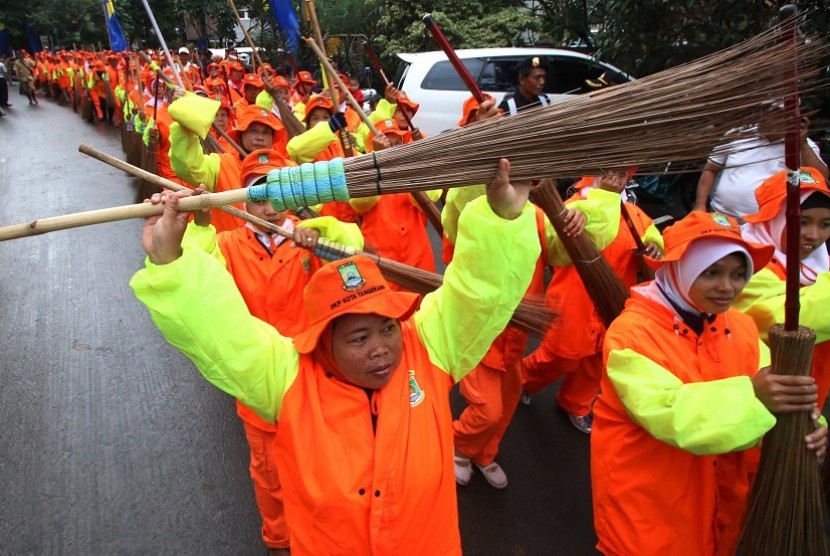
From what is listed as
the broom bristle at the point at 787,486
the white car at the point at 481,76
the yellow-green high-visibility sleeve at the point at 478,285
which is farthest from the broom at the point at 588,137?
the white car at the point at 481,76

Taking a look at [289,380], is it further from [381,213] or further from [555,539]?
[381,213]

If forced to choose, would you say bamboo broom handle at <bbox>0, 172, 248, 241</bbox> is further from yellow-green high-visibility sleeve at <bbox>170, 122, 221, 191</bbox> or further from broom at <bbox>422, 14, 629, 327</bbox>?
yellow-green high-visibility sleeve at <bbox>170, 122, 221, 191</bbox>

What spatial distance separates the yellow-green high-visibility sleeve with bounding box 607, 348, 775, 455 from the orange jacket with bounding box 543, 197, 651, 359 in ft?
4.41

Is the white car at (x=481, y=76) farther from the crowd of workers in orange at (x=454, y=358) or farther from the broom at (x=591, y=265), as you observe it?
the crowd of workers in orange at (x=454, y=358)

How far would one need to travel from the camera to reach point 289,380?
5.76 ft

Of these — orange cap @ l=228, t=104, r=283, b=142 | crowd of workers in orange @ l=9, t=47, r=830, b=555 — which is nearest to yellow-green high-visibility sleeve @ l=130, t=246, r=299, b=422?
crowd of workers in orange @ l=9, t=47, r=830, b=555

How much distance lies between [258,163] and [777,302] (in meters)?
2.65

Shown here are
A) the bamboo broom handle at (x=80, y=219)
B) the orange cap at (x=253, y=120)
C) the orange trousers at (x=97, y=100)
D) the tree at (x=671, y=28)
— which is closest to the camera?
the bamboo broom handle at (x=80, y=219)

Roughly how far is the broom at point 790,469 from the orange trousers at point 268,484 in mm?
1799

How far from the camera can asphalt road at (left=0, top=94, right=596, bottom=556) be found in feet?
9.84

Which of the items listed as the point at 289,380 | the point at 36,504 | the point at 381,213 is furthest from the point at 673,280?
the point at 36,504

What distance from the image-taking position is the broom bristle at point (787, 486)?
1689 mm

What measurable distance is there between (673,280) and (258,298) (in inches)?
70.5

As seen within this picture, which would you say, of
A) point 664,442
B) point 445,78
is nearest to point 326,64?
point 664,442
